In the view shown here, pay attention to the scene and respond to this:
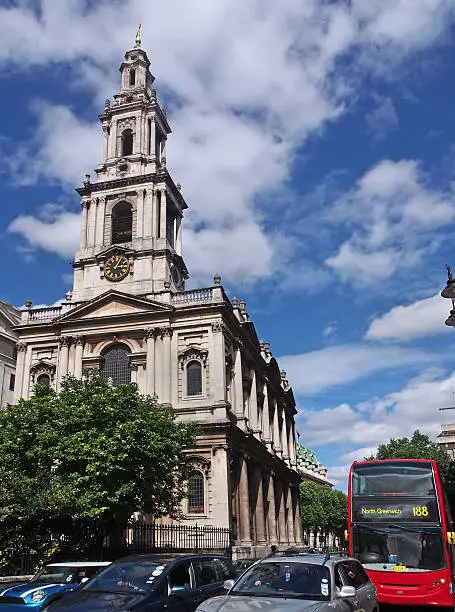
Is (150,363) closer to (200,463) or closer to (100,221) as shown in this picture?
(200,463)

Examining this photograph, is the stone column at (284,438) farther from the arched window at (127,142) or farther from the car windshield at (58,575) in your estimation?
the car windshield at (58,575)

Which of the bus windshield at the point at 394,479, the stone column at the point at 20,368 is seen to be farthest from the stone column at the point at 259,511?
the bus windshield at the point at 394,479

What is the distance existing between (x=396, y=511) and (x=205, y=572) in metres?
7.34

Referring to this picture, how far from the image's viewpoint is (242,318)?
4662 centimetres

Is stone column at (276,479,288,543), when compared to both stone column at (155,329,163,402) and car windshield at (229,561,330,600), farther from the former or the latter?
car windshield at (229,561,330,600)

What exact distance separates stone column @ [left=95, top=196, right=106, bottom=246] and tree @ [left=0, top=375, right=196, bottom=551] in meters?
18.4

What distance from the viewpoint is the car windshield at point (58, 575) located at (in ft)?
48.8

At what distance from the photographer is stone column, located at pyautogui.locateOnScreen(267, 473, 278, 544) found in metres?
47.0

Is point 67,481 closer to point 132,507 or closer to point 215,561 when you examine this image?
point 132,507

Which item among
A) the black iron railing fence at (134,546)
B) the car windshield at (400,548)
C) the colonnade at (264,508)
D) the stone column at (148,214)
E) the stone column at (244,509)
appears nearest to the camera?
the car windshield at (400,548)

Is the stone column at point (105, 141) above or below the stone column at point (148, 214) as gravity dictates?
above

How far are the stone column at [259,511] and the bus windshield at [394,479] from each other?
2698cm

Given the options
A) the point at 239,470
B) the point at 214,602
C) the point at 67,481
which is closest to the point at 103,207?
the point at 239,470

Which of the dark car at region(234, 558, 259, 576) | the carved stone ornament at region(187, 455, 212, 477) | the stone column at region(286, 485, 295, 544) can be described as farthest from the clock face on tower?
the stone column at region(286, 485, 295, 544)
